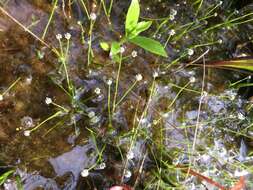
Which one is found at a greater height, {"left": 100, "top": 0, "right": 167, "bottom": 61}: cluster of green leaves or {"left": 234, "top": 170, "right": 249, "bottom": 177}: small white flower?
{"left": 100, "top": 0, "right": 167, "bottom": 61}: cluster of green leaves

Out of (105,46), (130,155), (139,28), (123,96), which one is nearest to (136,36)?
(139,28)

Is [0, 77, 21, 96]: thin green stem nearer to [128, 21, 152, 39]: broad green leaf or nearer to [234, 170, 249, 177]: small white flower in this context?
[128, 21, 152, 39]: broad green leaf

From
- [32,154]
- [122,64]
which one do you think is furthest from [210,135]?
[32,154]

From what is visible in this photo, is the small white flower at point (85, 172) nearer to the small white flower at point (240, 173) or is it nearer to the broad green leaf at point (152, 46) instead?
the broad green leaf at point (152, 46)

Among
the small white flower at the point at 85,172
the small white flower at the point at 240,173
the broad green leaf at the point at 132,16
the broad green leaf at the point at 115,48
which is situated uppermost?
the broad green leaf at the point at 132,16

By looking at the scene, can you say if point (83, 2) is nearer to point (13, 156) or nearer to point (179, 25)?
point (179, 25)

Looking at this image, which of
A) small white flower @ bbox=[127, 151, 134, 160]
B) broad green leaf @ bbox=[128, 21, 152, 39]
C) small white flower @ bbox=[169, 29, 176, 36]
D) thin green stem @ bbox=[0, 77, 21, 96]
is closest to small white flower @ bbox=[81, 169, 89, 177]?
small white flower @ bbox=[127, 151, 134, 160]

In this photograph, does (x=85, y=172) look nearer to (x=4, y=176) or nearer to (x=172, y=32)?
(x=4, y=176)

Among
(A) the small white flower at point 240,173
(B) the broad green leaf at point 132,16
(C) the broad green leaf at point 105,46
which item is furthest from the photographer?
(A) the small white flower at point 240,173

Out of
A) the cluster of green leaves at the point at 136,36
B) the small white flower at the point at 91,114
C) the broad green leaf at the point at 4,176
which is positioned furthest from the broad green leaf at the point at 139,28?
the broad green leaf at the point at 4,176
